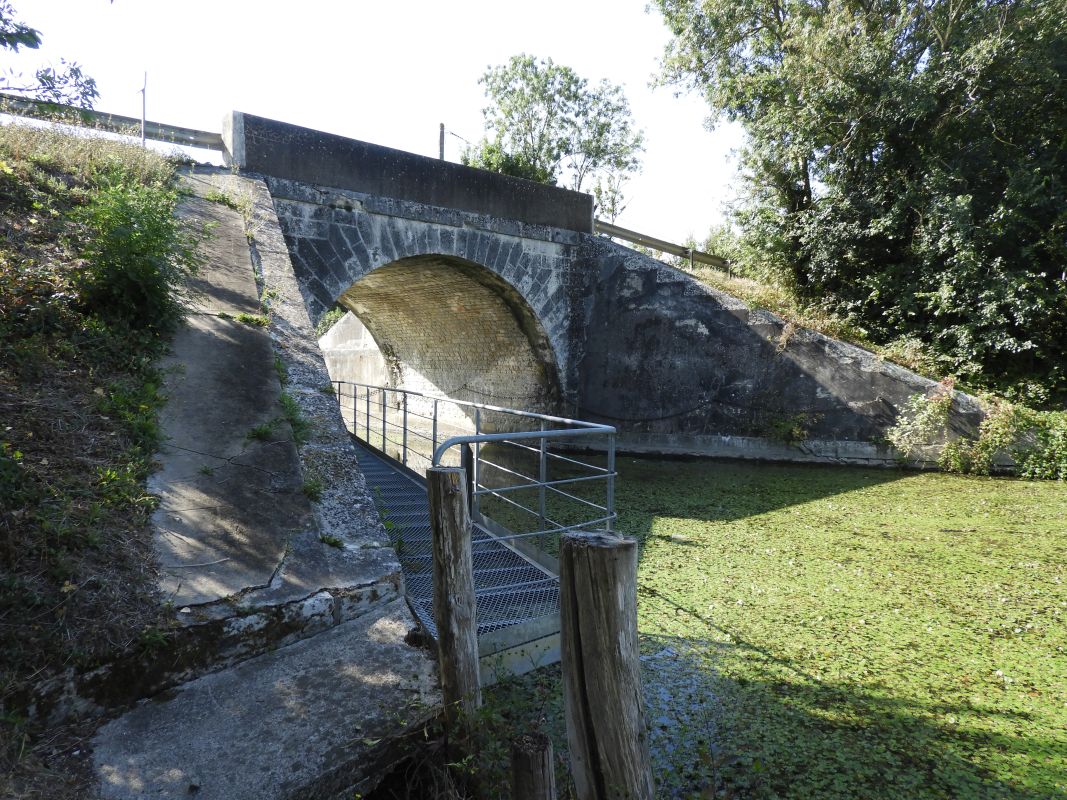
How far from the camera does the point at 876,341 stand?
11031 millimetres

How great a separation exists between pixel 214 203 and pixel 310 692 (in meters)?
6.05

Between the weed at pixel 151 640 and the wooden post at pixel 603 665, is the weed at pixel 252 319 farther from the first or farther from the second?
the wooden post at pixel 603 665

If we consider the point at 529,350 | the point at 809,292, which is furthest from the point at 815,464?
the point at 529,350

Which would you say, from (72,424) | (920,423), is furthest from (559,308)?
(72,424)

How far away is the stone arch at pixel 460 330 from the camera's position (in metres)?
11.1

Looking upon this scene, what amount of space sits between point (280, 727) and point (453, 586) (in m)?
0.76

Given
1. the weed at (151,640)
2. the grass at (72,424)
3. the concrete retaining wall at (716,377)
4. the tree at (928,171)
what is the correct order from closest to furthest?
the grass at (72,424)
the weed at (151,640)
the tree at (928,171)
the concrete retaining wall at (716,377)

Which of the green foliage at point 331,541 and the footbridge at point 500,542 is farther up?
the green foliage at point 331,541

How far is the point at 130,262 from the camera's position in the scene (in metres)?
3.80

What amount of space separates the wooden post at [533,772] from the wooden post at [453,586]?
2.38 feet

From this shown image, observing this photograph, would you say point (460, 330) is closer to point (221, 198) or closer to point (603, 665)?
point (221, 198)

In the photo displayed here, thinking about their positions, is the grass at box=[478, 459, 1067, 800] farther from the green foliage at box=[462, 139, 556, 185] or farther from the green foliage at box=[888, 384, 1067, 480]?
the green foliage at box=[462, 139, 556, 185]

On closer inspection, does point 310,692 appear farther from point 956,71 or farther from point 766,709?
point 956,71

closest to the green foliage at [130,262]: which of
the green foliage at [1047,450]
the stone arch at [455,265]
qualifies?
the stone arch at [455,265]
